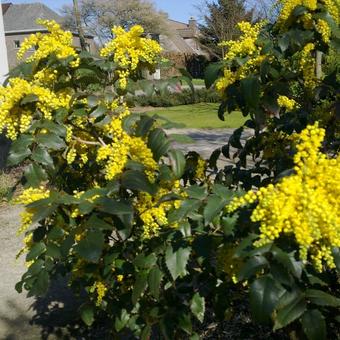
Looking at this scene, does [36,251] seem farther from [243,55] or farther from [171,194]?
[243,55]

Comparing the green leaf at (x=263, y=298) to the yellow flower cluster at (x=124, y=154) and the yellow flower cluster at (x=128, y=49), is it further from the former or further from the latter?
the yellow flower cluster at (x=128, y=49)

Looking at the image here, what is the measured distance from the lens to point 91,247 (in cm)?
144

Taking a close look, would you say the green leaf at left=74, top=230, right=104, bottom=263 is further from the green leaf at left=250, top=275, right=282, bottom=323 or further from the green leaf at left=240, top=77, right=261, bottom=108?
the green leaf at left=240, top=77, right=261, bottom=108

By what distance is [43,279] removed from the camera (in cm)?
179

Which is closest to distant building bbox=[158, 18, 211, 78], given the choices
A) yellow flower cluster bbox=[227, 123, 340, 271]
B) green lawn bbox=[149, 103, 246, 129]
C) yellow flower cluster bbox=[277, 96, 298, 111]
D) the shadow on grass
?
green lawn bbox=[149, 103, 246, 129]

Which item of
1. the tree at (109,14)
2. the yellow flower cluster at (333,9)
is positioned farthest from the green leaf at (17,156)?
the tree at (109,14)

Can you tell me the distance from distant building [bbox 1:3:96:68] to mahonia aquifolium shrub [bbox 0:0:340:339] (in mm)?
38960

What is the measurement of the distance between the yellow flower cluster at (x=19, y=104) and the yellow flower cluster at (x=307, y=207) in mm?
873

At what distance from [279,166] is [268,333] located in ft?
3.58

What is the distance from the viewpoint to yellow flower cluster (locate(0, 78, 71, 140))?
1.81 m

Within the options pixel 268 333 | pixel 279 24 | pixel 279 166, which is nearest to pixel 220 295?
pixel 279 166

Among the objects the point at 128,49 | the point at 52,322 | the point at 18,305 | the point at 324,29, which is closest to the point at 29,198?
the point at 128,49

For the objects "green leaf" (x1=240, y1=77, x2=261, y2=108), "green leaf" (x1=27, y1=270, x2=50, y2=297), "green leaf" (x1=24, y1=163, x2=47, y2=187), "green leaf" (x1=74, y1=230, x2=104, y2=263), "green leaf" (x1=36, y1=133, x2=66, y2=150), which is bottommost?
"green leaf" (x1=27, y1=270, x2=50, y2=297)

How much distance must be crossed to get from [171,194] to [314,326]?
1.86 feet
